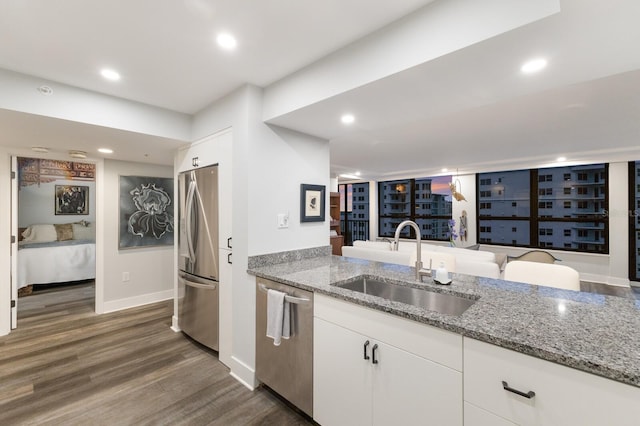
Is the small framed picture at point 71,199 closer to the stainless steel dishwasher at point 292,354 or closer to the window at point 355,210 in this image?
the stainless steel dishwasher at point 292,354

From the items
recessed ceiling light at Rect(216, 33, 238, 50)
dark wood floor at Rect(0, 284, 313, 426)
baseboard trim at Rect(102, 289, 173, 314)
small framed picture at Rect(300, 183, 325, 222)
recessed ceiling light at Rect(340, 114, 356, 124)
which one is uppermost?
recessed ceiling light at Rect(216, 33, 238, 50)

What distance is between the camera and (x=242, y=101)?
7.37ft

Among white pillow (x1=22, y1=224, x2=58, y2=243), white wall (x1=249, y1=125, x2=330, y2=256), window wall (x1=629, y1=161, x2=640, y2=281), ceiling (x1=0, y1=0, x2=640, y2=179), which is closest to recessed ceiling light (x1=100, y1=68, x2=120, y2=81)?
ceiling (x1=0, y1=0, x2=640, y2=179)

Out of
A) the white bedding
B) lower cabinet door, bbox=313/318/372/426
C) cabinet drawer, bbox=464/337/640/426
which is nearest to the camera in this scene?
cabinet drawer, bbox=464/337/640/426

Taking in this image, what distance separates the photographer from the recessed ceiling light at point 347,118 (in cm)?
216

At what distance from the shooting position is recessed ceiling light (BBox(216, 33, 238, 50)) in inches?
63.4

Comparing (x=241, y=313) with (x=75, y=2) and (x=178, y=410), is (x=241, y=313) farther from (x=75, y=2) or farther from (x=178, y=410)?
(x=75, y=2)

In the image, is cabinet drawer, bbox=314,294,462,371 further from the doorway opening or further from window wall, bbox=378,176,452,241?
window wall, bbox=378,176,452,241

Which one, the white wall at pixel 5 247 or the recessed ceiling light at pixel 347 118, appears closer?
the recessed ceiling light at pixel 347 118

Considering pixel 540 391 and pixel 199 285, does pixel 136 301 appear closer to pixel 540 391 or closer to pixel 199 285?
pixel 199 285

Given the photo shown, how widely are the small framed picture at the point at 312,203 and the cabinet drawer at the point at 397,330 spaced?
3.51 feet

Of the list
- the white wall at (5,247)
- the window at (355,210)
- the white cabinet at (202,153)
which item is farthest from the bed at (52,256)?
the window at (355,210)

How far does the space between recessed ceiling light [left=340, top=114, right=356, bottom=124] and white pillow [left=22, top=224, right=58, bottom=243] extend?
6069 millimetres

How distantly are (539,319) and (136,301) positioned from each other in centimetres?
465
